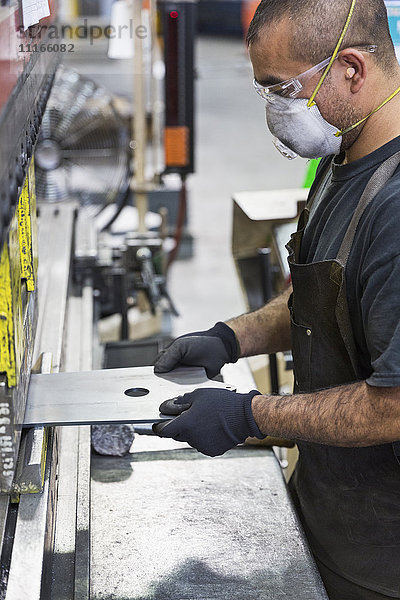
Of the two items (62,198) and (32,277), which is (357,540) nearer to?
(32,277)

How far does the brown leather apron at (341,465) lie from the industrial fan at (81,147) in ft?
8.74

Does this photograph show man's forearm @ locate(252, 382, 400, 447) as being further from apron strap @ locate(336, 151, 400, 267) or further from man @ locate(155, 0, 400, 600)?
apron strap @ locate(336, 151, 400, 267)

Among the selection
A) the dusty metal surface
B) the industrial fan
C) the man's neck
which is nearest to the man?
the man's neck

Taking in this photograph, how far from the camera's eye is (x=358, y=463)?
1.43m

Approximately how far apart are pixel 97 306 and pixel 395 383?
179 centimetres

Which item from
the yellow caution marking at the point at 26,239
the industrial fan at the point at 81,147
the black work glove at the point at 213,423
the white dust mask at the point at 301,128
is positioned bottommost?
the industrial fan at the point at 81,147

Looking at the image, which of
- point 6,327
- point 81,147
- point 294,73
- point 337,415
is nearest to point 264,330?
point 337,415

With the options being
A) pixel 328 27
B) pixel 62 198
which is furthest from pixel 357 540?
pixel 62 198

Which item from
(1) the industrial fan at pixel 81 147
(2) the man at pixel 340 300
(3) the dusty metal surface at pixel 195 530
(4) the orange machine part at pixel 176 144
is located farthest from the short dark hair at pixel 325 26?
(1) the industrial fan at pixel 81 147

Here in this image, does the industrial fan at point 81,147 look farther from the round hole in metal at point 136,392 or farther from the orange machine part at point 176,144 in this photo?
the round hole in metal at point 136,392

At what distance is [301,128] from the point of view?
1368 mm

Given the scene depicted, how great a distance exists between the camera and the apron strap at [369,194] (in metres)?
1.30

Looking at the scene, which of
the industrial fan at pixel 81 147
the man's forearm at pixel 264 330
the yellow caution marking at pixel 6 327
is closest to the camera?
the yellow caution marking at pixel 6 327

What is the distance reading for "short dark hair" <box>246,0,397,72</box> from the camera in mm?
1267
